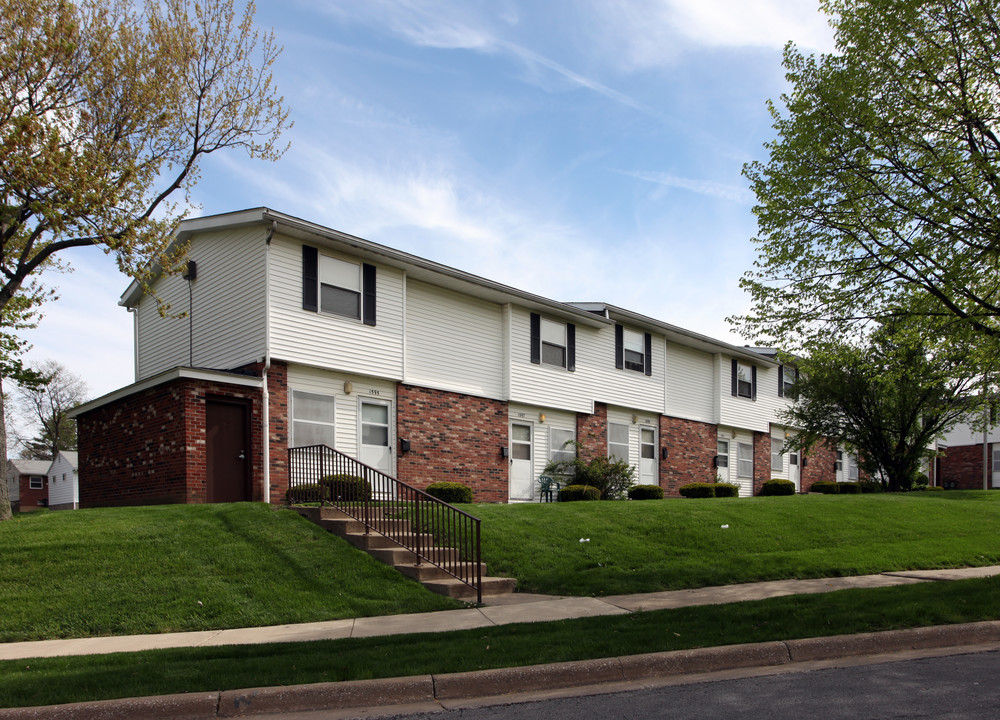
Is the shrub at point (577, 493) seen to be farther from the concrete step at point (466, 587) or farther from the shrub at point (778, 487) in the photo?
the shrub at point (778, 487)

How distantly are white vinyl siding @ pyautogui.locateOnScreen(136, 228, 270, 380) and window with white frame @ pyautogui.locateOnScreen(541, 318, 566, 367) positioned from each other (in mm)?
8379

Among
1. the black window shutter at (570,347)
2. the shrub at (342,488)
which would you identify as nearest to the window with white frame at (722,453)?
the black window shutter at (570,347)

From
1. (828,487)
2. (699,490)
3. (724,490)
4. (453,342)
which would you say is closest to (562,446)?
(699,490)

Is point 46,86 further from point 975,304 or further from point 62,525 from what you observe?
point 975,304

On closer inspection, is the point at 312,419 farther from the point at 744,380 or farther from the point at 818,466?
the point at 818,466

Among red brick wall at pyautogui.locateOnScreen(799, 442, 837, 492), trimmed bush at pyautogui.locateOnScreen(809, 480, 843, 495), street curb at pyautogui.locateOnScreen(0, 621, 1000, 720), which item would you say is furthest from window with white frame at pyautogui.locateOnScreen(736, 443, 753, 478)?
street curb at pyautogui.locateOnScreen(0, 621, 1000, 720)

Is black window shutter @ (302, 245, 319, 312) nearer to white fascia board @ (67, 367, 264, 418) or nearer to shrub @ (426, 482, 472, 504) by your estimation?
white fascia board @ (67, 367, 264, 418)

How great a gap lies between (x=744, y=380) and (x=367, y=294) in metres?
17.6

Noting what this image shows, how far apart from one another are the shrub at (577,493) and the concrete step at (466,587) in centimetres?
915

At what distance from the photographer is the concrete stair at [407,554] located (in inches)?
421

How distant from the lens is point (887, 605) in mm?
8594

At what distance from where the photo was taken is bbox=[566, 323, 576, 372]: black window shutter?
22.3m

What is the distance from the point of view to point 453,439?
62.0ft

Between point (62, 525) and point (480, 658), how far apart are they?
787cm
